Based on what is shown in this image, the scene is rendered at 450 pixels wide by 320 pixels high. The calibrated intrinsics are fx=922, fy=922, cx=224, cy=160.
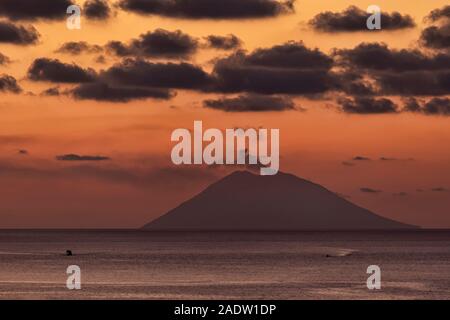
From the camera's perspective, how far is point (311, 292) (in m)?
105

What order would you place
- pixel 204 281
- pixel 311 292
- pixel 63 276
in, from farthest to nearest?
1. pixel 63 276
2. pixel 204 281
3. pixel 311 292

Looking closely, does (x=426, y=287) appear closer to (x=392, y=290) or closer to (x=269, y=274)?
(x=392, y=290)
